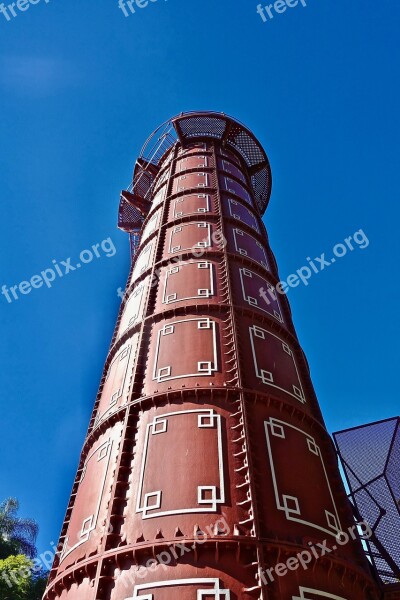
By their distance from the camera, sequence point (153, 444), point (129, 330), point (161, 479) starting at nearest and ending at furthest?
point (161, 479), point (153, 444), point (129, 330)

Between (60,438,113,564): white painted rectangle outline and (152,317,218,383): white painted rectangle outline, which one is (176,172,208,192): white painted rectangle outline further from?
(60,438,113,564): white painted rectangle outline

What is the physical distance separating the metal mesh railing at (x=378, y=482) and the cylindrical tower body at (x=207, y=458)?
1186 mm

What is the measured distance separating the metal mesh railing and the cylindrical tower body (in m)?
1.19

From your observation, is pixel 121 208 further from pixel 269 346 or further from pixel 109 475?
pixel 109 475

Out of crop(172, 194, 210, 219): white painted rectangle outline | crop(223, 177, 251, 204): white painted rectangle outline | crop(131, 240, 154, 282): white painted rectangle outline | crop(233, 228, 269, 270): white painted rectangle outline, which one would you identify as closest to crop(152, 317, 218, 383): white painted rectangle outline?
crop(233, 228, 269, 270): white painted rectangle outline

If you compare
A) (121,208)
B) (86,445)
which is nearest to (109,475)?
(86,445)

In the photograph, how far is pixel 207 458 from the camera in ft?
30.8

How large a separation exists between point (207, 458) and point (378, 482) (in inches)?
202

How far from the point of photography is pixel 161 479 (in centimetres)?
917

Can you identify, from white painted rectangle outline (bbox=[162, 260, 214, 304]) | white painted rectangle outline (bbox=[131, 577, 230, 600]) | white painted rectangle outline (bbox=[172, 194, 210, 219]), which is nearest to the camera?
white painted rectangle outline (bbox=[131, 577, 230, 600])

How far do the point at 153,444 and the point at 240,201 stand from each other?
13.3m

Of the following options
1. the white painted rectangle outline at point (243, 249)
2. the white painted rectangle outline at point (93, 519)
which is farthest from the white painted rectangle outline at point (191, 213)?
the white painted rectangle outline at point (93, 519)

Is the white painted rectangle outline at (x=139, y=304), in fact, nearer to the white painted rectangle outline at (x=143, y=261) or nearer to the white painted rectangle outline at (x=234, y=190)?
the white painted rectangle outline at (x=143, y=261)

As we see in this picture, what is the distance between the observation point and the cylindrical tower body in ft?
25.6
